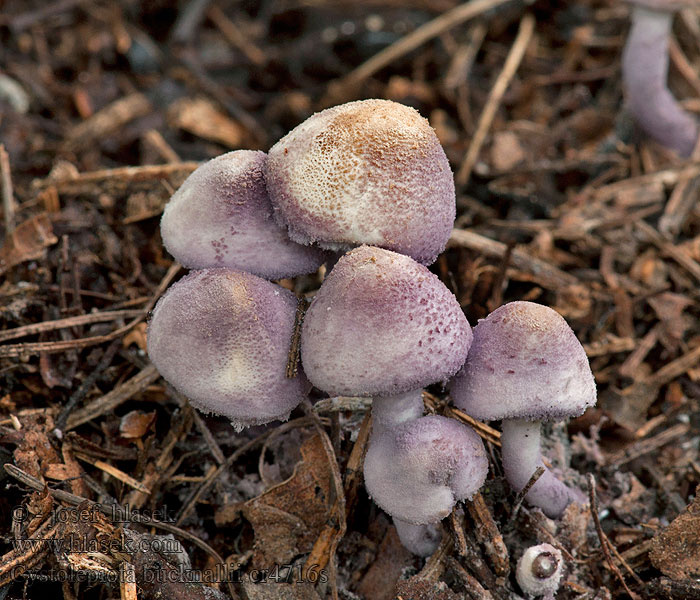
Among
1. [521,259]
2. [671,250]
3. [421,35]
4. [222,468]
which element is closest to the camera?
[222,468]

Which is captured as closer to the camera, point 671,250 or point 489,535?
point 489,535

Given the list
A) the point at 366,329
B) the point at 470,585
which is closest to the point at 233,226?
the point at 366,329

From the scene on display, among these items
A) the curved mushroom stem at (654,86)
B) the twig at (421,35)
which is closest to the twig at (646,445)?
the curved mushroom stem at (654,86)

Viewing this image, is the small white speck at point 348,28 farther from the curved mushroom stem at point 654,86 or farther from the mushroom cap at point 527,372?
the mushroom cap at point 527,372

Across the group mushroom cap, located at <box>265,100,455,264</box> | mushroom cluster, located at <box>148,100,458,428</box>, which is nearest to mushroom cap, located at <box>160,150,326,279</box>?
mushroom cluster, located at <box>148,100,458,428</box>

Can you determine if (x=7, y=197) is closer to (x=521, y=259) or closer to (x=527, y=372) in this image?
(x=521, y=259)


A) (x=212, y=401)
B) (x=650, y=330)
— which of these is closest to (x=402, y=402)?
(x=212, y=401)

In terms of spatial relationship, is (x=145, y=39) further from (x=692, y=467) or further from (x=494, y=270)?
(x=692, y=467)
